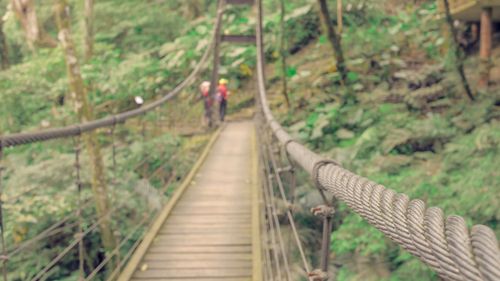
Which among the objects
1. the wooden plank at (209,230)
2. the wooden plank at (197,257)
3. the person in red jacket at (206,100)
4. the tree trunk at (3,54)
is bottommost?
the wooden plank at (197,257)

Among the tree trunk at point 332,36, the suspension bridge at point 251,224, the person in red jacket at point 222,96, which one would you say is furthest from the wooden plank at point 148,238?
the person in red jacket at point 222,96

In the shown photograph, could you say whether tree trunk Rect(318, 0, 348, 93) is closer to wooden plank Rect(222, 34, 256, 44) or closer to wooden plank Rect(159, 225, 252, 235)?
wooden plank Rect(222, 34, 256, 44)

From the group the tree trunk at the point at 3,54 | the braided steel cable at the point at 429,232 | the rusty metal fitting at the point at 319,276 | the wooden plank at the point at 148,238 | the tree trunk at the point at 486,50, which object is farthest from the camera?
the tree trunk at the point at 3,54

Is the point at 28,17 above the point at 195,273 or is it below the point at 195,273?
above

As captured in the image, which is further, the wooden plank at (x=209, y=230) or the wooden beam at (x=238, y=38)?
the wooden beam at (x=238, y=38)

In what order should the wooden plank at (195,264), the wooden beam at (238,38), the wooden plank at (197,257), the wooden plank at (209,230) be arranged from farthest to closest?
the wooden beam at (238,38) → the wooden plank at (209,230) → the wooden plank at (197,257) → the wooden plank at (195,264)

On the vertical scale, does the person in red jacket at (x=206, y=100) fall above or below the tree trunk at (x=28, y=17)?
below

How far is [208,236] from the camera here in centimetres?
347

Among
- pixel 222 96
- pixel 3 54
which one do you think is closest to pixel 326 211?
pixel 222 96

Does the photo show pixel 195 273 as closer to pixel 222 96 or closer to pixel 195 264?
pixel 195 264

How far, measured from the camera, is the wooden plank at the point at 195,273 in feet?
9.36

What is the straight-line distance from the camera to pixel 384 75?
30.0 ft

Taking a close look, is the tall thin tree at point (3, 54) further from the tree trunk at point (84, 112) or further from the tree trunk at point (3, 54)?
the tree trunk at point (84, 112)

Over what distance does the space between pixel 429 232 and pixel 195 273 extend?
8.08 ft
